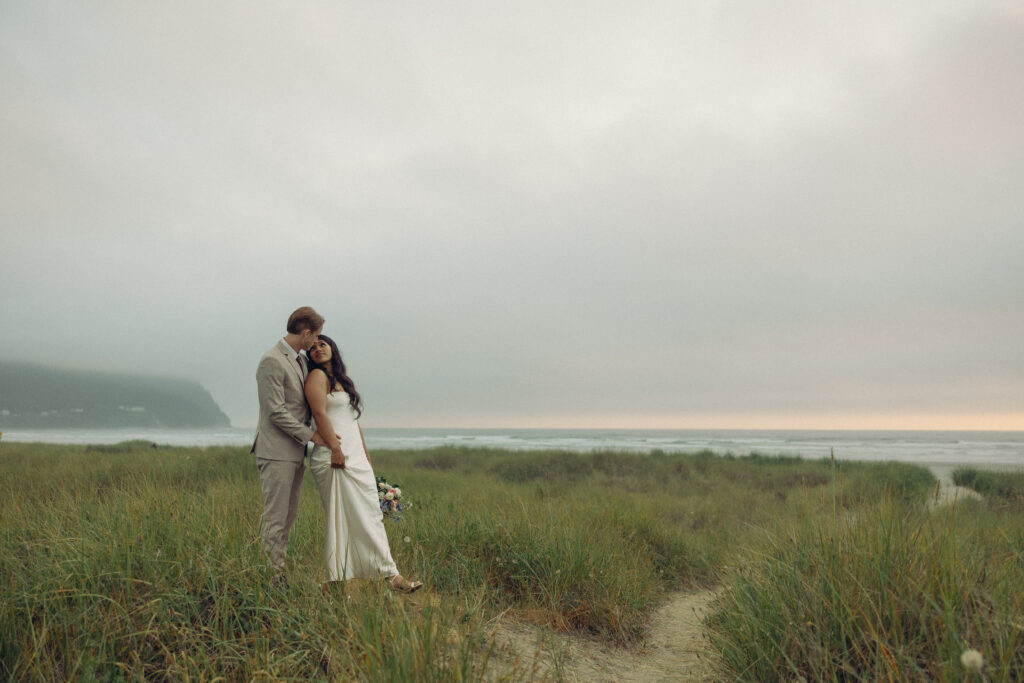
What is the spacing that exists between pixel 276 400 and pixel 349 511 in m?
1.20

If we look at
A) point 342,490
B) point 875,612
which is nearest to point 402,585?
point 342,490

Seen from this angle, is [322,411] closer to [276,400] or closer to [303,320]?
[276,400]

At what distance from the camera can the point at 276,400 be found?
4758 millimetres

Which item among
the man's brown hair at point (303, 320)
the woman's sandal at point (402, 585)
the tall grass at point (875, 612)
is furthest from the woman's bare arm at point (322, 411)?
the tall grass at point (875, 612)

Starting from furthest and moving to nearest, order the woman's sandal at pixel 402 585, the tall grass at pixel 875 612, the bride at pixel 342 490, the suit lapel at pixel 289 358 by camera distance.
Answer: the suit lapel at pixel 289 358 → the bride at pixel 342 490 → the woman's sandal at pixel 402 585 → the tall grass at pixel 875 612

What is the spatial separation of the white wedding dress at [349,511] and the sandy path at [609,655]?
1293 mm

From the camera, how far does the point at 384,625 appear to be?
115 inches

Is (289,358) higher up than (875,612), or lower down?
higher up

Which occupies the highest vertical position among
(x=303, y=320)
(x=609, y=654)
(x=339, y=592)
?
(x=303, y=320)

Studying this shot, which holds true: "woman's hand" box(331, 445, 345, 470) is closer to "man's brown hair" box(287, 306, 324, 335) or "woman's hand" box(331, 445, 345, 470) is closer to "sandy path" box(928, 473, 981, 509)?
"man's brown hair" box(287, 306, 324, 335)

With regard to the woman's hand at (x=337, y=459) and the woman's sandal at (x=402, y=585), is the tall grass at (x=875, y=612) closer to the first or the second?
the woman's sandal at (x=402, y=585)

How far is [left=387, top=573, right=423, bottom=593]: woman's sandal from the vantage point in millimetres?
4656

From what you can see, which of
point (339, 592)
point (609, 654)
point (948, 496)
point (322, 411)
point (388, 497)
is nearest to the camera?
point (339, 592)

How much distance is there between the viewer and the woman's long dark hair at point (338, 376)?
5.09 metres
